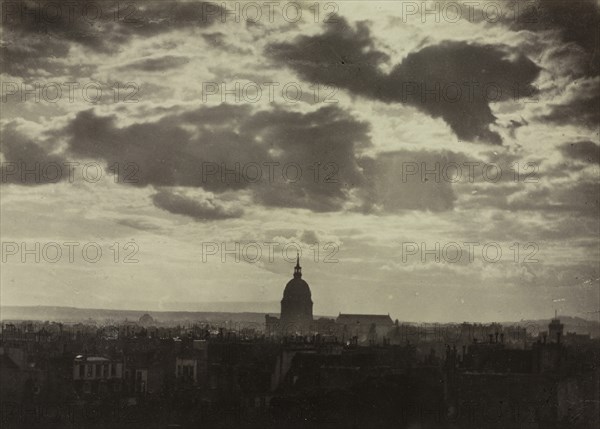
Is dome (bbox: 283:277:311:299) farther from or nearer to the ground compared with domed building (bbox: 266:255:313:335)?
farther from the ground

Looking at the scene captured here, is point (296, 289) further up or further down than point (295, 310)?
further up

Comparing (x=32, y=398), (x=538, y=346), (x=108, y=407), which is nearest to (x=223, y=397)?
(x=108, y=407)

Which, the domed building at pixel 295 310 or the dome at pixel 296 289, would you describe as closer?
the domed building at pixel 295 310

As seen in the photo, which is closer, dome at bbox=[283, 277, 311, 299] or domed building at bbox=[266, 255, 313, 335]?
domed building at bbox=[266, 255, 313, 335]

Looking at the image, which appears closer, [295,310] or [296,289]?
[295,310]

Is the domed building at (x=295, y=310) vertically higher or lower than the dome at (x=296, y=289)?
lower
